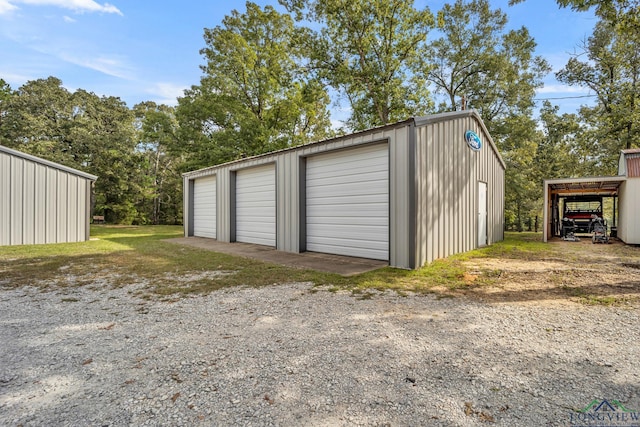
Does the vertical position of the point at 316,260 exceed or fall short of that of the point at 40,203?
it falls short

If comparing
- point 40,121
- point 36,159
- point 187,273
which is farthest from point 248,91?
point 187,273

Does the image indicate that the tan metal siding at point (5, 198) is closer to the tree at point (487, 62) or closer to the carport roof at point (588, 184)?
the carport roof at point (588, 184)

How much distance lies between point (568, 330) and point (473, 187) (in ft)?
20.3

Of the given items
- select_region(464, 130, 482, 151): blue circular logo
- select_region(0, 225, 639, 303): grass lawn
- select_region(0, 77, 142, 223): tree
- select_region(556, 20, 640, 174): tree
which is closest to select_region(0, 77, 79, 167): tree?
select_region(0, 77, 142, 223): tree

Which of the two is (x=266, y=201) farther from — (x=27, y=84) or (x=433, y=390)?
(x=27, y=84)

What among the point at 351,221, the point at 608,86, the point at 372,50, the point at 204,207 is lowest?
the point at 351,221

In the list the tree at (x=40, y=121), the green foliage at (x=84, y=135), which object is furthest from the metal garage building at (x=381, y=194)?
the tree at (x=40, y=121)

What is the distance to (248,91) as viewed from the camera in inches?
812

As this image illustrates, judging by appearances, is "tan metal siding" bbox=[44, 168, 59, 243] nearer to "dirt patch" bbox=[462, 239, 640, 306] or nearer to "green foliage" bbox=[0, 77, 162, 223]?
"dirt patch" bbox=[462, 239, 640, 306]

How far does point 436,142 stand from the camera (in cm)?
669

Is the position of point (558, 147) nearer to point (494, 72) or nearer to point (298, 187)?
point (494, 72)

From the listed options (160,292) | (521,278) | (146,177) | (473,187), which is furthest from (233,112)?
(521,278)

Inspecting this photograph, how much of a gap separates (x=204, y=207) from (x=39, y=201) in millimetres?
5255

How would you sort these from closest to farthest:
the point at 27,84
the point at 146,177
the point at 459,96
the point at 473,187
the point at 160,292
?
the point at 160,292 < the point at 473,187 < the point at 459,96 < the point at 27,84 < the point at 146,177
